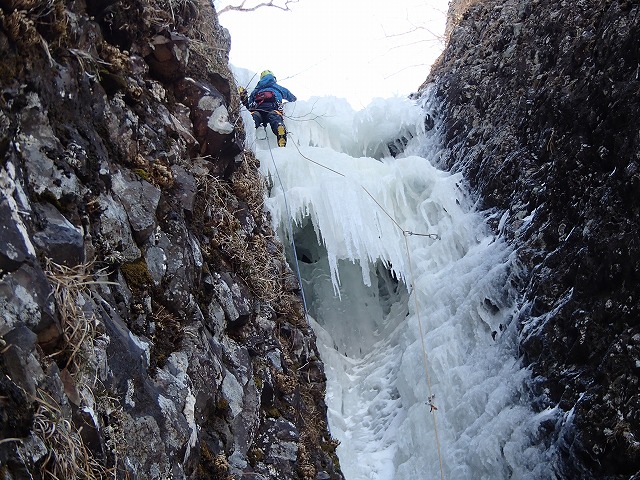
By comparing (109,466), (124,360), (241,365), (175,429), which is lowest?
(241,365)

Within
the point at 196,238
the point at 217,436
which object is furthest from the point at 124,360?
the point at 196,238

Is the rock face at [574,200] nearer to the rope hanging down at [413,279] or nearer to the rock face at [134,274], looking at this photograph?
the rope hanging down at [413,279]

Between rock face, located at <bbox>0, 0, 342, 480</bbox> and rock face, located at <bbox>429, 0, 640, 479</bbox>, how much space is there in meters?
1.84

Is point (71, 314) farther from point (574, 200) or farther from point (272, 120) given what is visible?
point (272, 120)

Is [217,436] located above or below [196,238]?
below

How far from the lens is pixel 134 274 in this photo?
288 cm

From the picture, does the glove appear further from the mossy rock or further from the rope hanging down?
the mossy rock

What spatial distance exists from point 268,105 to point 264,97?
0.12m

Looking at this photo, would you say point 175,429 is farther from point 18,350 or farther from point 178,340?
point 18,350

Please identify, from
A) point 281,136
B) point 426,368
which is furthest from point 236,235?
point 281,136

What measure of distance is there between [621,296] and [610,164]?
1115mm

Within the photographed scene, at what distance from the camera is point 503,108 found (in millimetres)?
6559

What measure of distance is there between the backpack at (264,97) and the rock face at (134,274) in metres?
2.49

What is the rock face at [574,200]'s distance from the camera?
3883 mm
